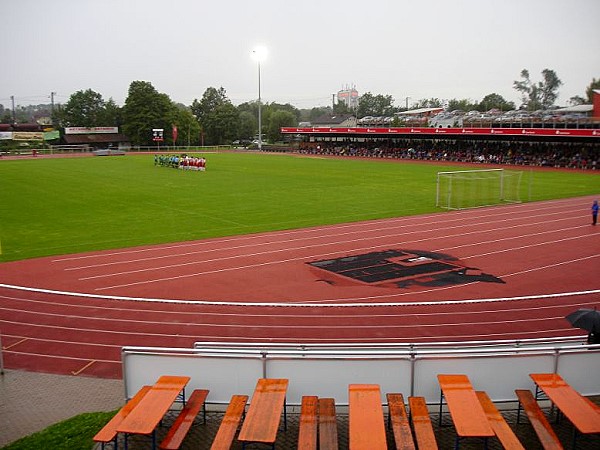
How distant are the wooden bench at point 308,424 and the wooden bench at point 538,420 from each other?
8.60ft

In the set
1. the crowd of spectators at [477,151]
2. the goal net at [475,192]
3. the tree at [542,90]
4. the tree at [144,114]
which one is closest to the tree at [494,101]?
the tree at [542,90]

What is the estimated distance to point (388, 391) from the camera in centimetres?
794

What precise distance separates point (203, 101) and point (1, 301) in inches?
4305

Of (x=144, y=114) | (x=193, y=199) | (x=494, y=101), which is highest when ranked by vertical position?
(x=494, y=101)

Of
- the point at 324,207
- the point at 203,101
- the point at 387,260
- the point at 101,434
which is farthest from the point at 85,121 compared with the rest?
the point at 101,434

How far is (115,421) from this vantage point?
707 centimetres

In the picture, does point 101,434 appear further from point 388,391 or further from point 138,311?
point 138,311

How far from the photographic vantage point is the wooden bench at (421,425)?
21.6 feet

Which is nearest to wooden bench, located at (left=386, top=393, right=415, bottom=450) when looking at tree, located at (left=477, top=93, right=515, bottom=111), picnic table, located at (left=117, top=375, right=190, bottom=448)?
picnic table, located at (left=117, top=375, right=190, bottom=448)

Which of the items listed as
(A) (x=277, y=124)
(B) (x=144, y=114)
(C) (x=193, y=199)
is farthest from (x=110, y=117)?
(C) (x=193, y=199)

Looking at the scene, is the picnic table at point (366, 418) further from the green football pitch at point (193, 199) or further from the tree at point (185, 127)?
the tree at point (185, 127)

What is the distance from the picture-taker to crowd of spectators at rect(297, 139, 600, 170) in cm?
5809

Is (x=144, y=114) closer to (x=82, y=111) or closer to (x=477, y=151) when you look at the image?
(x=82, y=111)

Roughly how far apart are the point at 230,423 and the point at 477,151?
65.7 m
